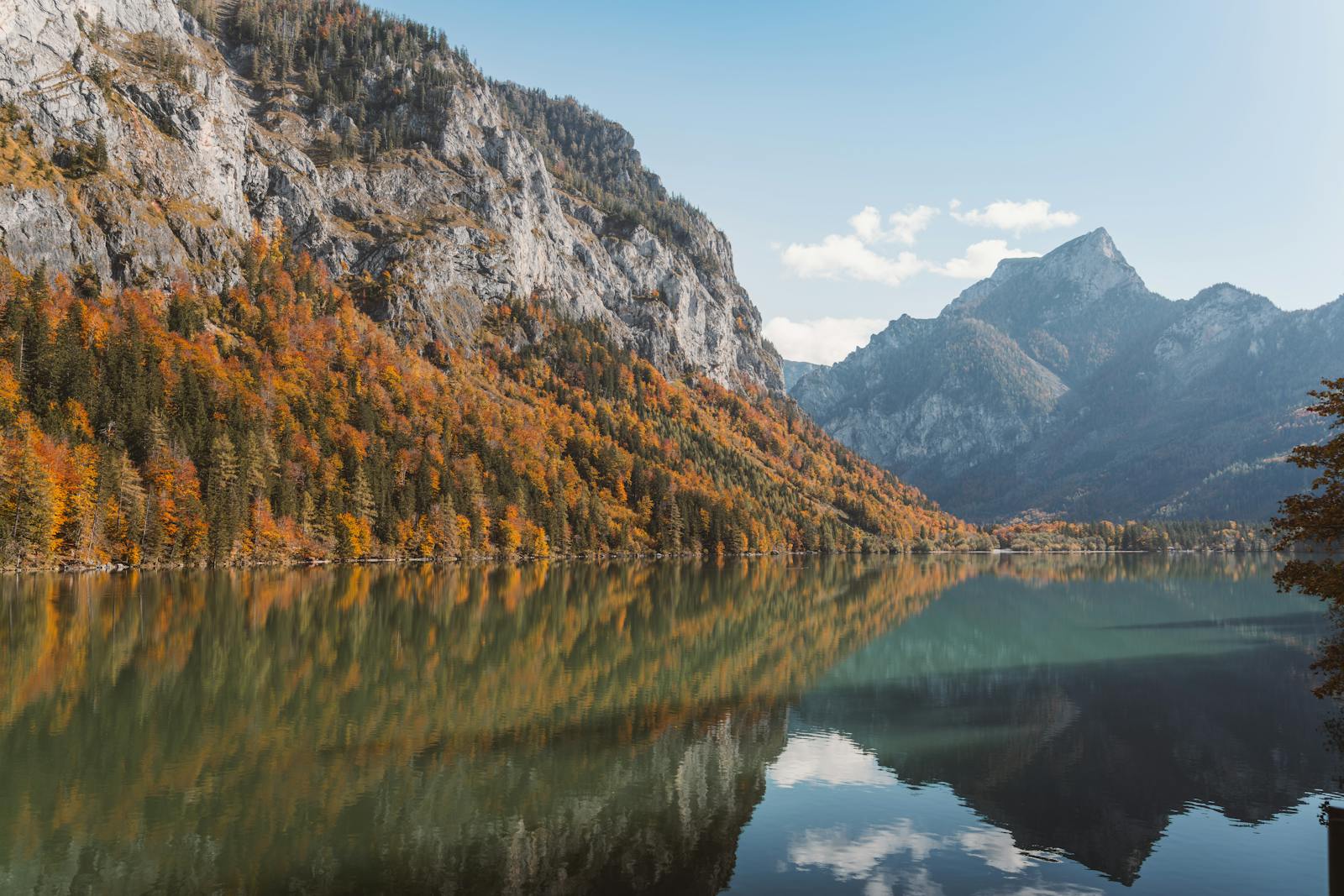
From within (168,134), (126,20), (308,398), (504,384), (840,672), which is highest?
(126,20)

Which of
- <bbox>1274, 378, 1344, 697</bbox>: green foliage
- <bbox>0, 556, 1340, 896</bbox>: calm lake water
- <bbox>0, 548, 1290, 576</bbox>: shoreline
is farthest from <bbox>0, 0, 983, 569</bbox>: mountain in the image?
<bbox>1274, 378, 1344, 697</bbox>: green foliage

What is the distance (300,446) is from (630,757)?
99339 mm

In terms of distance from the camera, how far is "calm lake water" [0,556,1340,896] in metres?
16.2

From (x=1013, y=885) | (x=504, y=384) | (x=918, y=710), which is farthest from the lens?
(x=504, y=384)

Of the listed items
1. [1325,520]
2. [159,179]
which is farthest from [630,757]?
[159,179]

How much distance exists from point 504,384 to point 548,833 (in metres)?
166

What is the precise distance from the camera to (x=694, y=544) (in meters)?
159

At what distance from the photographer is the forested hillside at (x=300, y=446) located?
8219 centimetres

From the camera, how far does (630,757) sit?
2353 centimetres

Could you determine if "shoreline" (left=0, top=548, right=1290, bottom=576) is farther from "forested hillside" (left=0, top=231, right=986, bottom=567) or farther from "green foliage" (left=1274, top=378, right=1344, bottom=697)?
"green foliage" (left=1274, top=378, right=1344, bottom=697)

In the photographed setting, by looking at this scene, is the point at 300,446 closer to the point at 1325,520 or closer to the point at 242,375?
the point at 242,375

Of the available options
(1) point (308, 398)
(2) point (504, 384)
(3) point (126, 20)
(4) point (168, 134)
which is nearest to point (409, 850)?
(1) point (308, 398)

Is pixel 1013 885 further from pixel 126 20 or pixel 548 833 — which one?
pixel 126 20

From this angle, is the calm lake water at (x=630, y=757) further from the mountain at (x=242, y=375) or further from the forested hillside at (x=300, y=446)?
the mountain at (x=242, y=375)
